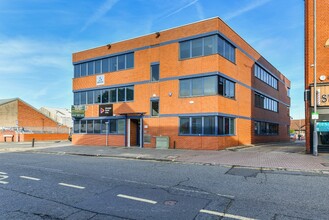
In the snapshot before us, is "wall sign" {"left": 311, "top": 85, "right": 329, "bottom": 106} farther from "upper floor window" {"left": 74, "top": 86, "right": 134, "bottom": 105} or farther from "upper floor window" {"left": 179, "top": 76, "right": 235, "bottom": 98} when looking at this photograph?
"upper floor window" {"left": 74, "top": 86, "right": 134, "bottom": 105}

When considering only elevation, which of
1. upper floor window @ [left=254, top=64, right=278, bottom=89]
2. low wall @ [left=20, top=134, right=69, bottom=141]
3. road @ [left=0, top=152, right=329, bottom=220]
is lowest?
low wall @ [left=20, top=134, right=69, bottom=141]

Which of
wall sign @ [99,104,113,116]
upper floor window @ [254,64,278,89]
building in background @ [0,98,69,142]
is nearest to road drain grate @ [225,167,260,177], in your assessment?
wall sign @ [99,104,113,116]

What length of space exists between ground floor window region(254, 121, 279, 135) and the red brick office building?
0.38 ft

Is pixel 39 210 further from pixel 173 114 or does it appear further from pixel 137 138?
pixel 137 138

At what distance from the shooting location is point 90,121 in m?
28.5

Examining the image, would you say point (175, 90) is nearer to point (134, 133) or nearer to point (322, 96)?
point (134, 133)

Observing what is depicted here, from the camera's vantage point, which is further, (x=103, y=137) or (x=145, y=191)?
(x=103, y=137)

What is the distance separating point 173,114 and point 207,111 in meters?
3.10

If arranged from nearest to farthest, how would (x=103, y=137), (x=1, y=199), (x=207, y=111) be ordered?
(x=1, y=199) < (x=207, y=111) < (x=103, y=137)

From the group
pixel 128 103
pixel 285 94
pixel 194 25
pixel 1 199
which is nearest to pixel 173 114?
pixel 128 103

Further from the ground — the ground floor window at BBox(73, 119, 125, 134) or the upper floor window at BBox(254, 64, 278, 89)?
the upper floor window at BBox(254, 64, 278, 89)

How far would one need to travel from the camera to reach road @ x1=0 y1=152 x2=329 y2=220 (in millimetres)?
Answer: 5465

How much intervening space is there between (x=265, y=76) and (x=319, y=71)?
630 inches

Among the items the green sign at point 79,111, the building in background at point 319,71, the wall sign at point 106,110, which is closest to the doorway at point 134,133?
the wall sign at point 106,110
